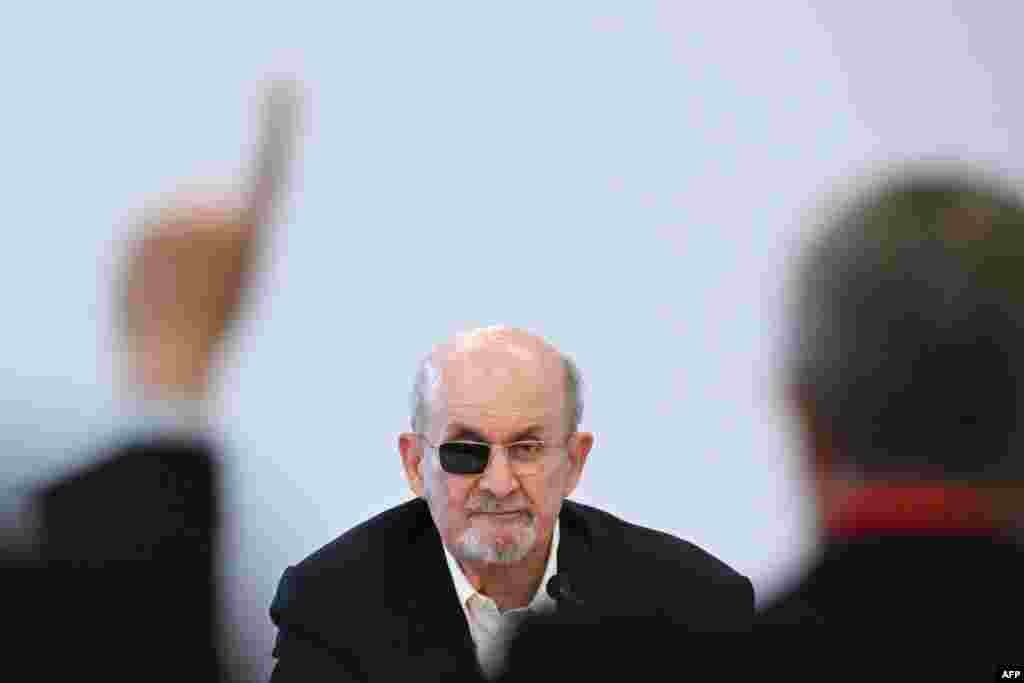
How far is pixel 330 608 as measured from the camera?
7.97 feet

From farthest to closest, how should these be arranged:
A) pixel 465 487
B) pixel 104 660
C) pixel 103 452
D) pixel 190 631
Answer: pixel 103 452 < pixel 190 631 < pixel 465 487 < pixel 104 660

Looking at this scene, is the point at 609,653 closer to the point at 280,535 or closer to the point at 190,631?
the point at 190,631

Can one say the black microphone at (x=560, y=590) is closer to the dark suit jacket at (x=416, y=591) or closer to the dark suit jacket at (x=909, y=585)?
the dark suit jacket at (x=416, y=591)

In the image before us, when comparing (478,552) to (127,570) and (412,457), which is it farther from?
(127,570)

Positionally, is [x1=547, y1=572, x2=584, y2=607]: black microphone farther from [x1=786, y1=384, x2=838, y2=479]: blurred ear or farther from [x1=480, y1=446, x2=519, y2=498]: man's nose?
[x1=786, y1=384, x2=838, y2=479]: blurred ear

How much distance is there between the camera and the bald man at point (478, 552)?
243 cm

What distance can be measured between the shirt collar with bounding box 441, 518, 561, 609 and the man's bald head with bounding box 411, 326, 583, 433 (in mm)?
184

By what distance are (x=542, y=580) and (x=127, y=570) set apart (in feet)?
3.10

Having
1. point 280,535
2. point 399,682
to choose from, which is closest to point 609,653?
point 399,682

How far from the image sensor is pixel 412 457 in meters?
2.67

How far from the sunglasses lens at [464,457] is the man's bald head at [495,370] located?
0.26 feet

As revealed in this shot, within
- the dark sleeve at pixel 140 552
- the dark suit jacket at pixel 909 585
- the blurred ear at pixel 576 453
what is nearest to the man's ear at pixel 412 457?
the blurred ear at pixel 576 453

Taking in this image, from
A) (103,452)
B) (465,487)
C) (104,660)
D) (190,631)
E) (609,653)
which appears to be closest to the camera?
(609,653)

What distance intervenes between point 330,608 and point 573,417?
51cm
